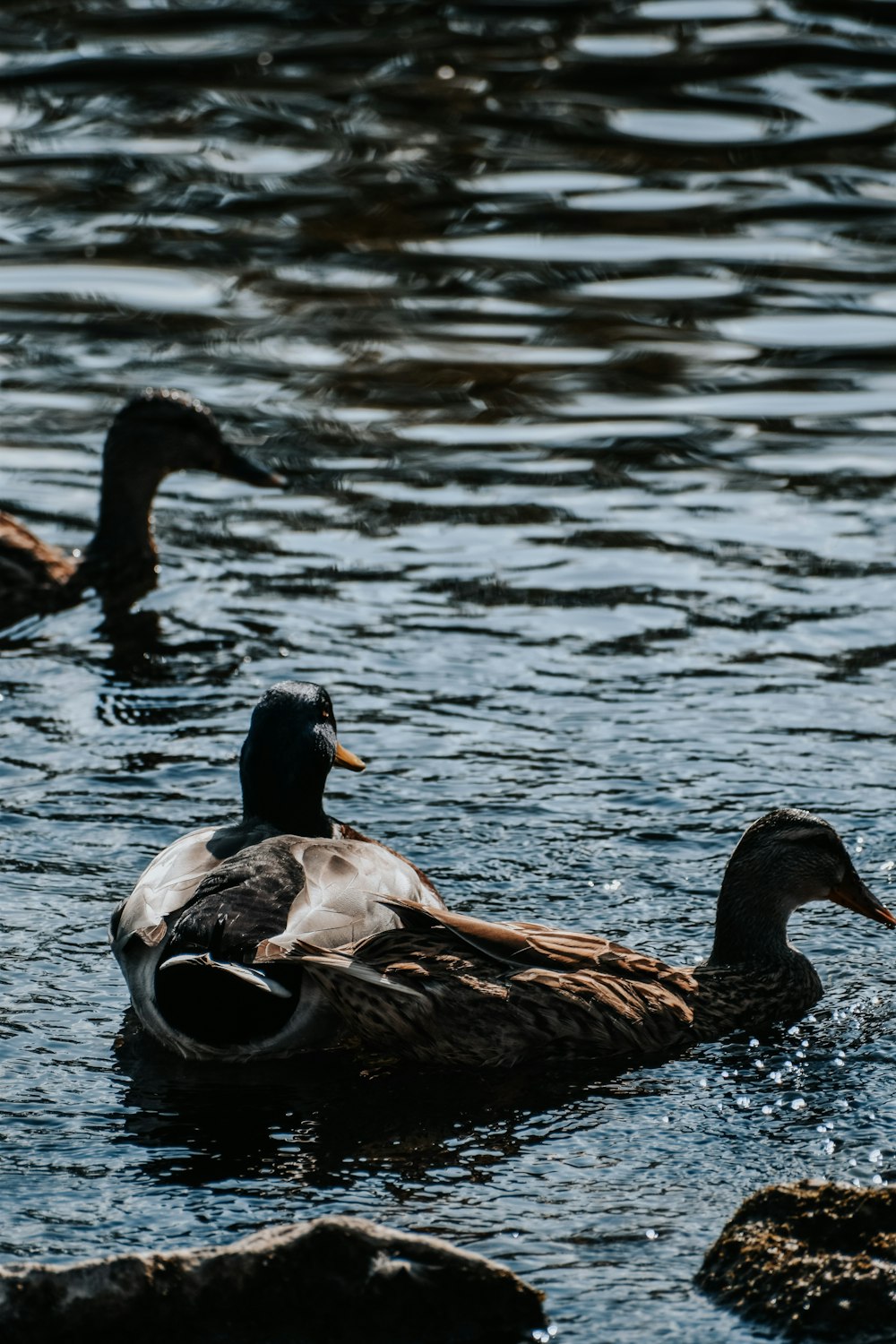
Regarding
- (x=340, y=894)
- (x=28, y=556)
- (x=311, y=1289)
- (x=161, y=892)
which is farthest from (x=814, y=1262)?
(x=28, y=556)

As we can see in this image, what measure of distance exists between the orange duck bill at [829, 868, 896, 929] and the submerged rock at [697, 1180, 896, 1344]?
221cm

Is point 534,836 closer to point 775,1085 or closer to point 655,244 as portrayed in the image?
point 775,1085

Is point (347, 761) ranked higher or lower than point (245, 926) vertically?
lower

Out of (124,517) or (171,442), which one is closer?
(124,517)

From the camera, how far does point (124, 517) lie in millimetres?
11906

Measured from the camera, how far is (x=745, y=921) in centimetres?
719

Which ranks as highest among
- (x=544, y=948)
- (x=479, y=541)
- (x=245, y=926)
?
(x=245, y=926)

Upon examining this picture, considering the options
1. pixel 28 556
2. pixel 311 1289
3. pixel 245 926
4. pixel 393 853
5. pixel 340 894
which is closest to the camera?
pixel 311 1289

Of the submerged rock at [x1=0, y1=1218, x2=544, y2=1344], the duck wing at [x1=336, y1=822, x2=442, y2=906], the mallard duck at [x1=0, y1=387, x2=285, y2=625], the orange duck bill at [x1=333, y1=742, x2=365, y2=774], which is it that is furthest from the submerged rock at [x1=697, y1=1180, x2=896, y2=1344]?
the mallard duck at [x1=0, y1=387, x2=285, y2=625]

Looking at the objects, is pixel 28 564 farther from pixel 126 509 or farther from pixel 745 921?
pixel 745 921

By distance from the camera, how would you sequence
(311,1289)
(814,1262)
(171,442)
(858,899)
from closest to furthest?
(311,1289) < (814,1262) < (858,899) < (171,442)

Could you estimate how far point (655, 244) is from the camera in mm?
16891

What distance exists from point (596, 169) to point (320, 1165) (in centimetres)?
1373

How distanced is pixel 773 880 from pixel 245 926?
1.79 m
